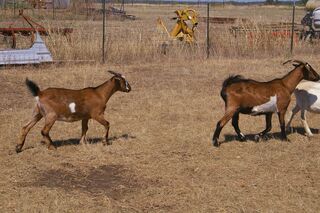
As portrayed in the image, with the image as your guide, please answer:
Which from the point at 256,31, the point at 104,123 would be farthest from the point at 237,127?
the point at 256,31

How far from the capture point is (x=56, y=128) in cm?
933

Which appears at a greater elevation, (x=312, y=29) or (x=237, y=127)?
(x=312, y=29)

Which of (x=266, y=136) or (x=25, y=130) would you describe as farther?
(x=266, y=136)

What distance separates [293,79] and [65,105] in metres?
3.51

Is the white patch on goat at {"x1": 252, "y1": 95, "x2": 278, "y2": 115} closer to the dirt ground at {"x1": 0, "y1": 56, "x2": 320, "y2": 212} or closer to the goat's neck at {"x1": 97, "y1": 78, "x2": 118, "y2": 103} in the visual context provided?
the dirt ground at {"x1": 0, "y1": 56, "x2": 320, "y2": 212}

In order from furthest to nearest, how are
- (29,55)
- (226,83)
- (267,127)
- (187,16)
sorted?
1. (187,16)
2. (29,55)
3. (267,127)
4. (226,83)

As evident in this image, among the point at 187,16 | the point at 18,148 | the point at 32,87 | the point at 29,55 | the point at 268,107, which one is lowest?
the point at 18,148

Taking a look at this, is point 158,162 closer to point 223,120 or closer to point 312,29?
point 223,120

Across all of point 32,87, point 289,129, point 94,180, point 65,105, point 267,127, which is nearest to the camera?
point 94,180

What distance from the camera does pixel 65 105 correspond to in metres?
7.71

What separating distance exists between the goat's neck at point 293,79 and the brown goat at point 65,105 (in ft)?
8.25

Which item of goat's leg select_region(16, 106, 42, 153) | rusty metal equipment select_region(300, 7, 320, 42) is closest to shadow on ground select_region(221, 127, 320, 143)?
goat's leg select_region(16, 106, 42, 153)

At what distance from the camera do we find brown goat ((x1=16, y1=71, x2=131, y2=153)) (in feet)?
25.1

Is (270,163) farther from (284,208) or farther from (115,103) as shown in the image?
(115,103)
